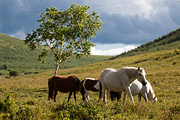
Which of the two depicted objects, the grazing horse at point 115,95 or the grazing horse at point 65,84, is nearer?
the grazing horse at point 115,95

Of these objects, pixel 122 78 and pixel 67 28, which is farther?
pixel 67 28

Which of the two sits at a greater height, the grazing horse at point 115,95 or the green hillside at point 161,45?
the green hillside at point 161,45

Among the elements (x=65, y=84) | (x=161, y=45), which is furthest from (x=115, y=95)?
(x=161, y=45)

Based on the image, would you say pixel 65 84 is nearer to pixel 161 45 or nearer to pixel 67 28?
pixel 67 28

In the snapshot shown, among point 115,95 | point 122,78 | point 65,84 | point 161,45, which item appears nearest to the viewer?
point 122,78

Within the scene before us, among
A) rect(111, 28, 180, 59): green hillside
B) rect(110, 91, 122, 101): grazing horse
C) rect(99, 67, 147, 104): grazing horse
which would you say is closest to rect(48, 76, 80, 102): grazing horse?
rect(110, 91, 122, 101): grazing horse

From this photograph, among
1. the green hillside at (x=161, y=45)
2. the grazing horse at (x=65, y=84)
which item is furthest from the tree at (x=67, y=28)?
the green hillside at (x=161, y=45)

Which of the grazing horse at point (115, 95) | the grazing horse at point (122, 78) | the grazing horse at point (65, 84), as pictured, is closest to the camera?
the grazing horse at point (122, 78)

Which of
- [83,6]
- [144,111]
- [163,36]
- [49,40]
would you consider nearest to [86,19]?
[83,6]

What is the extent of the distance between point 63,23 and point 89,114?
2267 centimetres

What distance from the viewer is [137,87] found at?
1177 cm

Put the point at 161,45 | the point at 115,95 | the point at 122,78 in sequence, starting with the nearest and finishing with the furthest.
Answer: the point at 122,78 < the point at 115,95 < the point at 161,45

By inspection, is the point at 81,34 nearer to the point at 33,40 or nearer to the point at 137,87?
the point at 33,40

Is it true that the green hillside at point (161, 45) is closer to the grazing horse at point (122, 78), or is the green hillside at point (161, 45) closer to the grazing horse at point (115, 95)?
the grazing horse at point (115, 95)
